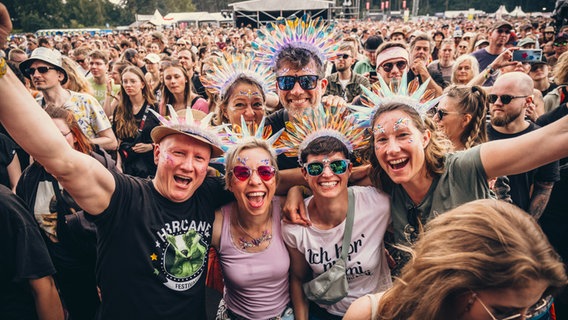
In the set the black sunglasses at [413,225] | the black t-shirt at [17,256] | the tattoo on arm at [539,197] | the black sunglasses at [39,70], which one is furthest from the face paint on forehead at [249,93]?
the black sunglasses at [39,70]

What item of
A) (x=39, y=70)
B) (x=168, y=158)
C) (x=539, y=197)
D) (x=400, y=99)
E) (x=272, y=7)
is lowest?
(x=539, y=197)

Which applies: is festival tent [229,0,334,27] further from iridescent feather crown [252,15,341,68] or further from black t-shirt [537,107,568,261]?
black t-shirt [537,107,568,261]

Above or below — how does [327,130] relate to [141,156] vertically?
→ above

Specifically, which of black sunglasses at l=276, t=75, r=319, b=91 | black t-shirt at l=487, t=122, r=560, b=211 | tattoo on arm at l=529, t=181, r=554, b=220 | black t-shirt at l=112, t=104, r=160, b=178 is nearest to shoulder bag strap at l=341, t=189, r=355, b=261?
black sunglasses at l=276, t=75, r=319, b=91

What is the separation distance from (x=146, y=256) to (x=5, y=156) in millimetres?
2201

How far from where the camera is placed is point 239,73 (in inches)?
126

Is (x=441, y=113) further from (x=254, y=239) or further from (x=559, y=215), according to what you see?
(x=254, y=239)

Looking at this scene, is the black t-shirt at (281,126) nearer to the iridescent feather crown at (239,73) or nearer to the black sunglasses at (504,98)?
the iridescent feather crown at (239,73)

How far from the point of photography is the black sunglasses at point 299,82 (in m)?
2.94

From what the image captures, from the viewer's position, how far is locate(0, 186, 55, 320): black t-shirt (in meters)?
1.81

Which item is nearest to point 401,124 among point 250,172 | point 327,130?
point 327,130

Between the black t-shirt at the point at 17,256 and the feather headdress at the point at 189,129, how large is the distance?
0.79 m

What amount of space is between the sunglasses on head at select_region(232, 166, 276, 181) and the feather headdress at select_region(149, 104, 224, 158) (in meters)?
0.17

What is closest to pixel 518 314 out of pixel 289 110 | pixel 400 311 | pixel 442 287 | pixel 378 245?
pixel 442 287
